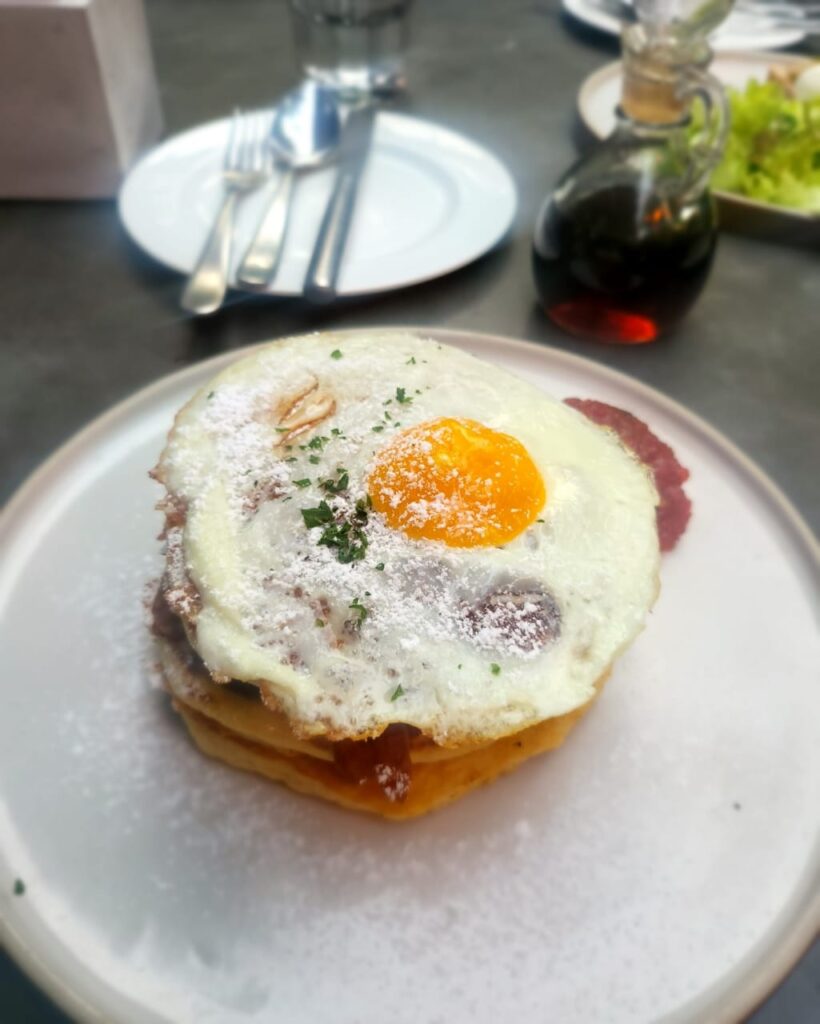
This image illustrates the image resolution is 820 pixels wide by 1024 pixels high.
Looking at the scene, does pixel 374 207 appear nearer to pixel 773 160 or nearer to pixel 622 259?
pixel 622 259

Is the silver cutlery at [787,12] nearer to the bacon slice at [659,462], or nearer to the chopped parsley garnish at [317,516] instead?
the bacon slice at [659,462]

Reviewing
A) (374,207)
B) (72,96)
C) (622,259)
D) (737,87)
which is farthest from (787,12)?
(72,96)

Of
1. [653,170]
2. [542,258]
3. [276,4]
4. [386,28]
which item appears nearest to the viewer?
[653,170]

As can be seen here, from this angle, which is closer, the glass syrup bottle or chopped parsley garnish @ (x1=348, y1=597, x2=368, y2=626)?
chopped parsley garnish @ (x1=348, y1=597, x2=368, y2=626)

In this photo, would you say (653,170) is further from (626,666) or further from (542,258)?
(626,666)

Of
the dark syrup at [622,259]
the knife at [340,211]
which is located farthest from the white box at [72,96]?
the dark syrup at [622,259]

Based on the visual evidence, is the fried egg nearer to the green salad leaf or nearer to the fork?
the fork

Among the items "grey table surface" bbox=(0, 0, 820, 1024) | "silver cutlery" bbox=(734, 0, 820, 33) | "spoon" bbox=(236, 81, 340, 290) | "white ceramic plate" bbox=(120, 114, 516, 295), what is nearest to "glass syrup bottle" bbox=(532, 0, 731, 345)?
"grey table surface" bbox=(0, 0, 820, 1024)

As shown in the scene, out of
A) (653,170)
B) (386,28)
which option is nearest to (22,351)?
(653,170)
